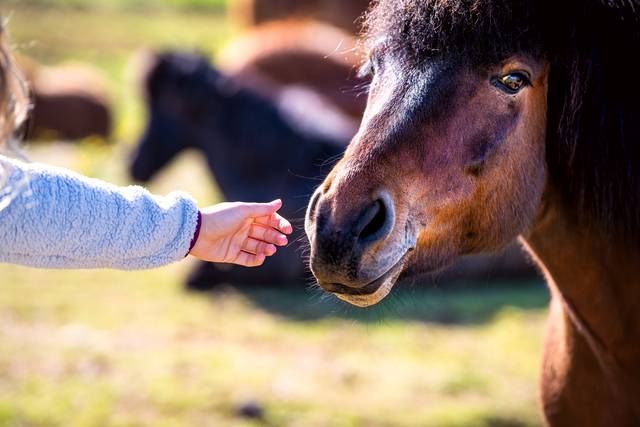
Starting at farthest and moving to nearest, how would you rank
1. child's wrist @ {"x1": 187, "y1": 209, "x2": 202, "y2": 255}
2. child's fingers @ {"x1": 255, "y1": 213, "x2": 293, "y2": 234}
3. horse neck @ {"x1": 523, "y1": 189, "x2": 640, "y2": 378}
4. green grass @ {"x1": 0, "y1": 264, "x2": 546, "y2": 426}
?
1. green grass @ {"x1": 0, "y1": 264, "x2": 546, "y2": 426}
2. horse neck @ {"x1": 523, "y1": 189, "x2": 640, "y2": 378}
3. child's fingers @ {"x1": 255, "y1": 213, "x2": 293, "y2": 234}
4. child's wrist @ {"x1": 187, "y1": 209, "x2": 202, "y2": 255}

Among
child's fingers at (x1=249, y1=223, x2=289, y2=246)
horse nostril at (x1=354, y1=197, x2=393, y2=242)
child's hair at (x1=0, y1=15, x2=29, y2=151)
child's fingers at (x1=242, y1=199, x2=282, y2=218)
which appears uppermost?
child's hair at (x1=0, y1=15, x2=29, y2=151)

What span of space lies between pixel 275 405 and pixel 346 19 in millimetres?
9411

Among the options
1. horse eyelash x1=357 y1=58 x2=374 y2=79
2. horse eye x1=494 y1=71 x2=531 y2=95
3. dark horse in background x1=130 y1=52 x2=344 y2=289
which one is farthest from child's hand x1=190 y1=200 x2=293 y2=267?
dark horse in background x1=130 y1=52 x2=344 y2=289

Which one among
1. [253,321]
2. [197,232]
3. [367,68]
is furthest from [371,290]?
[253,321]

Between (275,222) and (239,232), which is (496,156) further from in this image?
(239,232)

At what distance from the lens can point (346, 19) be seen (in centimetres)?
1308

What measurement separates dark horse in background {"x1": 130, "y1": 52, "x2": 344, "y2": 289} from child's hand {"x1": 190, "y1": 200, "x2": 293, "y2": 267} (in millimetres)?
4430

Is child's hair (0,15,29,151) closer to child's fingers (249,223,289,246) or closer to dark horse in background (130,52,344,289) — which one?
child's fingers (249,223,289,246)

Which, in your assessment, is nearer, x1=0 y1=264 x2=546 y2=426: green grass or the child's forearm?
the child's forearm

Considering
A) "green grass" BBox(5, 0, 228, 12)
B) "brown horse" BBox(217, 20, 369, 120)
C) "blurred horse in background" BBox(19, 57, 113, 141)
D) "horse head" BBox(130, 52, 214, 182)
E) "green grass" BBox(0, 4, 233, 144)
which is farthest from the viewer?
"green grass" BBox(5, 0, 228, 12)

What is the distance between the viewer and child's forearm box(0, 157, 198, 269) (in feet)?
6.90

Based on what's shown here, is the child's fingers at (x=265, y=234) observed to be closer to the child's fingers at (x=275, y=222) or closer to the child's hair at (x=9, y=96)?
the child's fingers at (x=275, y=222)

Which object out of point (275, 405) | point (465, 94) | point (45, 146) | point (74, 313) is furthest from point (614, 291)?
point (45, 146)

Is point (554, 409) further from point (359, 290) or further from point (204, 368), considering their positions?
point (204, 368)
